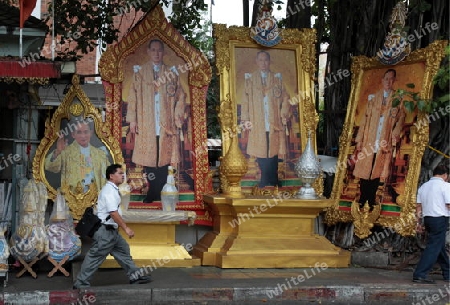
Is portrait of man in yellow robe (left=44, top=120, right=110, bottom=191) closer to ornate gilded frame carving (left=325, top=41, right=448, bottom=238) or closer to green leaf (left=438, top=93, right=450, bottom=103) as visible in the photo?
ornate gilded frame carving (left=325, top=41, right=448, bottom=238)

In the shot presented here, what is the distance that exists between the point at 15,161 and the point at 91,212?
2113mm

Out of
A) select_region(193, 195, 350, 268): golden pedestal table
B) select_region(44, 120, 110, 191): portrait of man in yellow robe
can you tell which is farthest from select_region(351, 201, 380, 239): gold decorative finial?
select_region(44, 120, 110, 191): portrait of man in yellow robe

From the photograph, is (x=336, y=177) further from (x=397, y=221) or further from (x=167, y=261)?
(x=167, y=261)

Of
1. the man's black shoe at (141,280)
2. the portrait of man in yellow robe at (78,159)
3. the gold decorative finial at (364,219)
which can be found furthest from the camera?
the gold decorative finial at (364,219)

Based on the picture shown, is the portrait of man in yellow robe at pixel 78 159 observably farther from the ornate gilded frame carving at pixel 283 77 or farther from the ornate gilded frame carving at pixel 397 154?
the ornate gilded frame carving at pixel 397 154

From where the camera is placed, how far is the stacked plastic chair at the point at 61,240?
31.1 feet

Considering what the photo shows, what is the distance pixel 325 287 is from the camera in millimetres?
9070

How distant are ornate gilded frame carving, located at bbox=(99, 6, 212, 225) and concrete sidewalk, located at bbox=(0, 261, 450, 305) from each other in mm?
1433

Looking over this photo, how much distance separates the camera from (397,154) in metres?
10.7

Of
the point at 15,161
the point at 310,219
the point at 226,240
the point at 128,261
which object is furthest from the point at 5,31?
the point at 310,219

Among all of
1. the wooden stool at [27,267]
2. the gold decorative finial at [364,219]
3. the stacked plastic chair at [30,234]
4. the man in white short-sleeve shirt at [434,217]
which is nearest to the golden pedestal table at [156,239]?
the stacked plastic chair at [30,234]

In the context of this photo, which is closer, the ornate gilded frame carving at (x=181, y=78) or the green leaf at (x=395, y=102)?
the green leaf at (x=395, y=102)

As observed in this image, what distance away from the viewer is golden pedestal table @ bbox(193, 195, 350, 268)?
1030cm

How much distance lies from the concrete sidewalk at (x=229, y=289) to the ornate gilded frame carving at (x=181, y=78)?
1433 mm
